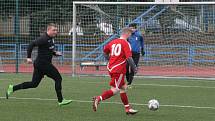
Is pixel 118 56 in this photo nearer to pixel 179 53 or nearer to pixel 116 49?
pixel 116 49

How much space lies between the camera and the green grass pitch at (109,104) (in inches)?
471

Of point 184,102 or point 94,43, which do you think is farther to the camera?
point 94,43

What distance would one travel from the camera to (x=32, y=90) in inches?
710

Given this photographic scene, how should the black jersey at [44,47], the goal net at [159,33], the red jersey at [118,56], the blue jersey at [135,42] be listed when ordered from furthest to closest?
the goal net at [159,33], the blue jersey at [135,42], the black jersey at [44,47], the red jersey at [118,56]

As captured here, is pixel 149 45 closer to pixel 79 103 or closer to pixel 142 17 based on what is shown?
pixel 142 17

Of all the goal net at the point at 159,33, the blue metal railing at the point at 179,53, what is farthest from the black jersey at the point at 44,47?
the blue metal railing at the point at 179,53

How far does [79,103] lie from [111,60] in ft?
8.17

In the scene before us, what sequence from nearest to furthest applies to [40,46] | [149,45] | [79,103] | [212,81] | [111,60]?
[111,60], [40,46], [79,103], [212,81], [149,45]

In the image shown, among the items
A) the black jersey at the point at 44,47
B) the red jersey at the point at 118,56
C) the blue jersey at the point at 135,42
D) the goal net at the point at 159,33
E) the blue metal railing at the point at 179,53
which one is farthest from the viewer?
the blue metal railing at the point at 179,53

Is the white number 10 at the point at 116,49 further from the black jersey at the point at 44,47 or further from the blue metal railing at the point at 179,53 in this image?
the blue metal railing at the point at 179,53

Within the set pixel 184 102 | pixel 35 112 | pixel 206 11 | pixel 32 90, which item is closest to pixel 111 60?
pixel 35 112

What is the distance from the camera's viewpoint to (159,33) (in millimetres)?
25688

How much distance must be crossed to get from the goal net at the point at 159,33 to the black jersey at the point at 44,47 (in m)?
11.6

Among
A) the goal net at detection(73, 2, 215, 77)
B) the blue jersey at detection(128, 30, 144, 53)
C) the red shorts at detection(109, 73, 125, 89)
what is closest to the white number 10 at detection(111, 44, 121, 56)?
the red shorts at detection(109, 73, 125, 89)
